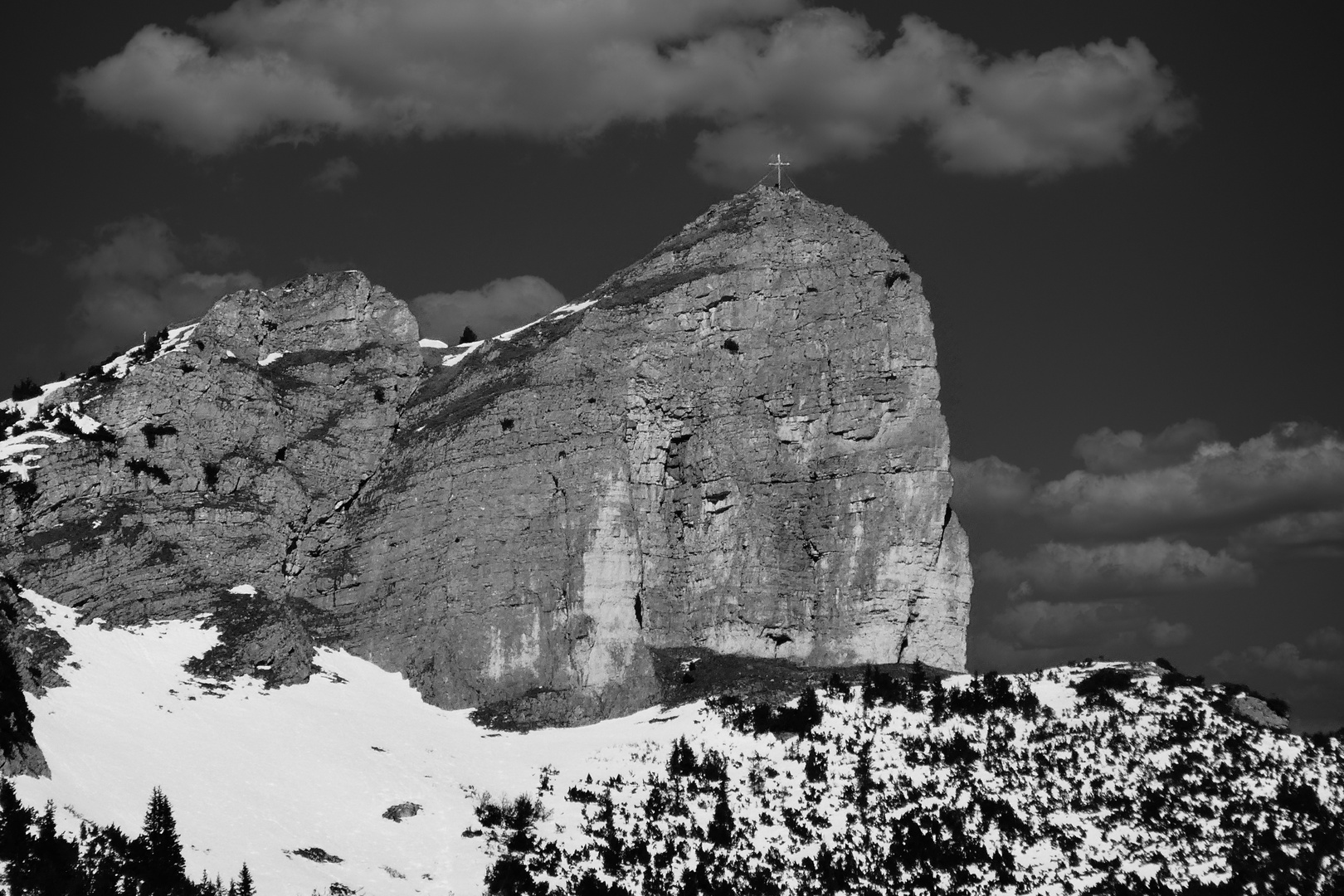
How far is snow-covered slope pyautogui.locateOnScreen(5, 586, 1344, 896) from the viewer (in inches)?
2849

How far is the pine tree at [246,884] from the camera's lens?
65.5m

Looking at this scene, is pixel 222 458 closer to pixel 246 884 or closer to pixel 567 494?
pixel 567 494

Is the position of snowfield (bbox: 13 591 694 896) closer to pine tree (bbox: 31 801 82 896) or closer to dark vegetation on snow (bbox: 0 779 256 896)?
dark vegetation on snow (bbox: 0 779 256 896)

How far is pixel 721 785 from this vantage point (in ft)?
266

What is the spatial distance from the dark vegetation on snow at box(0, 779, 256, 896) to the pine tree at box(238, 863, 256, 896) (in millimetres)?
30

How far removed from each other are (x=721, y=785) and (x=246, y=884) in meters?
23.1

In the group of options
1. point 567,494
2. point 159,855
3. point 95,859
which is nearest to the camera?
point 95,859

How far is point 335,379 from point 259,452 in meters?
8.19

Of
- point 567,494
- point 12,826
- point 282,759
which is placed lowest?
point 12,826

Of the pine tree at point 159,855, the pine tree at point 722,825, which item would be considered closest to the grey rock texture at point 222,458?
the pine tree at point 159,855

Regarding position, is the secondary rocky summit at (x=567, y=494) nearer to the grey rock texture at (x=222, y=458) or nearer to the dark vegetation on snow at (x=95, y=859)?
the grey rock texture at (x=222, y=458)

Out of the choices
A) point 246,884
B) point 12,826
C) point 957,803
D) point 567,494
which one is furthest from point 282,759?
point 957,803

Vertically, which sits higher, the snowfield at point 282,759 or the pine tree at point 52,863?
the snowfield at point 282,759

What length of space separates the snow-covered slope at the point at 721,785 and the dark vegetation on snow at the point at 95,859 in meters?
1.70
